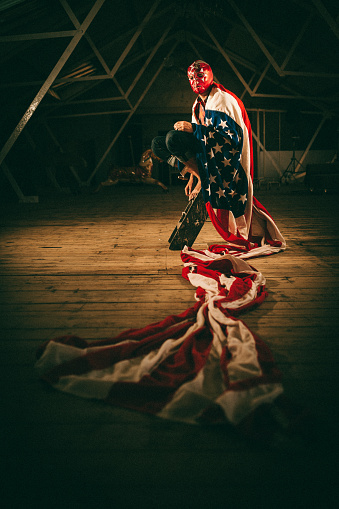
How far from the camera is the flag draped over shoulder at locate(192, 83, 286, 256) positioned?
10.0ft

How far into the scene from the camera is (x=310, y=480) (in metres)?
0.91

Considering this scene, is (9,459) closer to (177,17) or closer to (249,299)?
(249,299)

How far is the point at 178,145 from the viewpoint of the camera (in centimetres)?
299

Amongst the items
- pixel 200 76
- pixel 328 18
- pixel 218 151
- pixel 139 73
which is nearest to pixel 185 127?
pixel 218 151

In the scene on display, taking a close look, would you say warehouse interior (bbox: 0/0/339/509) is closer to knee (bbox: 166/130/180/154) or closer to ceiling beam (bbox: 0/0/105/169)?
ceiling beam (bbox: 0/0/105/169)

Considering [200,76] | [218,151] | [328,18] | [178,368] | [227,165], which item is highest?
[328,18]

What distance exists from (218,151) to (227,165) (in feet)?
0.42

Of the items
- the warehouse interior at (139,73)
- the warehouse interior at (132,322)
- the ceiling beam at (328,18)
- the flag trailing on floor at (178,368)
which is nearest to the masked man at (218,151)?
the warehouse interior at (132,322)

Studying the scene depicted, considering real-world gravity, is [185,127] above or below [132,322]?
above

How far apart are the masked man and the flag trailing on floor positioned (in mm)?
1515

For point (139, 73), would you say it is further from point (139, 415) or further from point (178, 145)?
point (139, 415)

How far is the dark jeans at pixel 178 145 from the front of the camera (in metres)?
2.98

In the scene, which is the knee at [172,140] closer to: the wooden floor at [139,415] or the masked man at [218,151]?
the masked man at [218,151]

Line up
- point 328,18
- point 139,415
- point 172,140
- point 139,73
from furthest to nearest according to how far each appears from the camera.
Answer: point 139,73 < point 328,18 < point 172,140 < point 139,415
